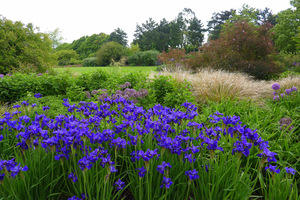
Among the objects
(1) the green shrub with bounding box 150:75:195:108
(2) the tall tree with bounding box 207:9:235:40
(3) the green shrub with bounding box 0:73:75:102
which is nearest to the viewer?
(1) the green shrub with bounding box 150:75:195:108

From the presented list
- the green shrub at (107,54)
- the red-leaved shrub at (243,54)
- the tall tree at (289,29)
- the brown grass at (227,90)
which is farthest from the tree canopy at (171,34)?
the brown grass at (227,90)

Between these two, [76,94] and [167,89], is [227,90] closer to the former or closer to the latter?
[167,89]

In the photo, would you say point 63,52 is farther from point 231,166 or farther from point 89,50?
point 231,166

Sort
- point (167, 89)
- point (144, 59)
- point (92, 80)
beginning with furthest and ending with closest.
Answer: point (144, 59)
point (92, 80)
point (167, 89)

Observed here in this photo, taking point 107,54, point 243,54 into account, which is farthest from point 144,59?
point 243,54

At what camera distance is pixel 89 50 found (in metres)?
41.1

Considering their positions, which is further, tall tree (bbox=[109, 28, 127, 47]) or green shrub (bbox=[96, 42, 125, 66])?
tall tree (bbox=[109, 28, 127, 47])

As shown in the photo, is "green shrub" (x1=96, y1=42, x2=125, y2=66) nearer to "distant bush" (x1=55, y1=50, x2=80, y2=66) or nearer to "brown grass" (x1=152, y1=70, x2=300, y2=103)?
"distant bush" (x1=55, y1=50, x2=80, y2=66)

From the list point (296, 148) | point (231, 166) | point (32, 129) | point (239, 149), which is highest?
point (32, 129)

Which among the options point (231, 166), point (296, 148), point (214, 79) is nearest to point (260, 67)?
A: point (214, 79)

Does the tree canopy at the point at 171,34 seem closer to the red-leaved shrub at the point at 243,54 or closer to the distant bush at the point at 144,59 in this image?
the distant bush at the point at 144,59

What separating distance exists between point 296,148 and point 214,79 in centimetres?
291

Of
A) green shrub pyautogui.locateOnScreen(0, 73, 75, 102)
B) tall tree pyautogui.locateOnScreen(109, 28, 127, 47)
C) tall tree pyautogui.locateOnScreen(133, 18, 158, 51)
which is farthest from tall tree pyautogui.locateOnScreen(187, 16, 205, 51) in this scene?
green shrub pyautogui.locateOnScreen(0, 73, 75, 102)

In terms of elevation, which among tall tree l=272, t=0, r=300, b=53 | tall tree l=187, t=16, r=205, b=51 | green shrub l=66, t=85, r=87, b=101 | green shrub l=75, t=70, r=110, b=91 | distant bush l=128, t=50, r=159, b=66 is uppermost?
tall tree l=187, t=16, r=205, b=51
